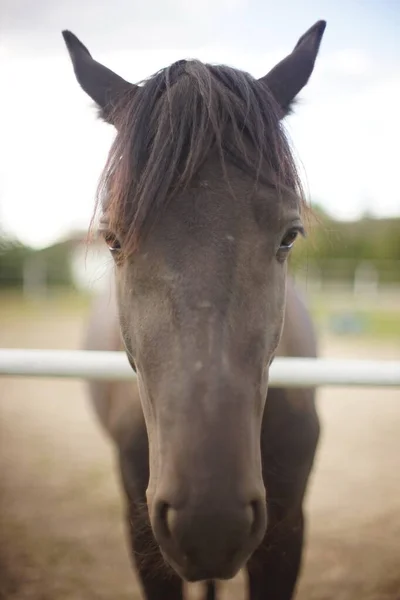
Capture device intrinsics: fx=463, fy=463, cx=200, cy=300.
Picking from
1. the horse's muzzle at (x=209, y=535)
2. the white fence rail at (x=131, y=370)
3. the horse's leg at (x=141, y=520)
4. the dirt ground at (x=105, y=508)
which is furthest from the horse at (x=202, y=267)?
the dirt ground at (x=105, y=508)

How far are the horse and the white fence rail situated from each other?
37 cm

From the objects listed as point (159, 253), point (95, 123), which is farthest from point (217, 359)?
point (95, 123)

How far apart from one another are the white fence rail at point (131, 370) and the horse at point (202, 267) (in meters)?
0.37

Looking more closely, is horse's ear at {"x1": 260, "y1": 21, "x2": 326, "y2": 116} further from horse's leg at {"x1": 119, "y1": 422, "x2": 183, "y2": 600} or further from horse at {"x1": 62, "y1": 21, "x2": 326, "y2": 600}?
horse's leg at {"x1": 119, "y1": 422, "x2": 183, "y2": 600}

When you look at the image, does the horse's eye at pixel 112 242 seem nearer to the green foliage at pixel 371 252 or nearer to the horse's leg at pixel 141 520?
the horse's leg at pixel 141 520

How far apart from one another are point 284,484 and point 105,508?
2288 mm

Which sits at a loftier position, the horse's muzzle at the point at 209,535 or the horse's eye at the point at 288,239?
the horse's eye at the point at 288,239

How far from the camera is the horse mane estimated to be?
1.19 meters

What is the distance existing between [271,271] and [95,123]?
2.94 ft

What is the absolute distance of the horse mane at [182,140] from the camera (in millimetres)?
1193

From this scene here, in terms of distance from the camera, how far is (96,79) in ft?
5.08

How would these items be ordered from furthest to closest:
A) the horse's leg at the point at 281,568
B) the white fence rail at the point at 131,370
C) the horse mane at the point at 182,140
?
1. the horse's leg at the point at 281,568
2. the white fence rail at the point at 131,370
3. the horse mane at the point at 182,140

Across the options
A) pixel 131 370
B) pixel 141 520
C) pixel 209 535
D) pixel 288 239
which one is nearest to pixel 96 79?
pixel 288 239

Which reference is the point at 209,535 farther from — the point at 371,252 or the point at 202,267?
the point at 371,252
